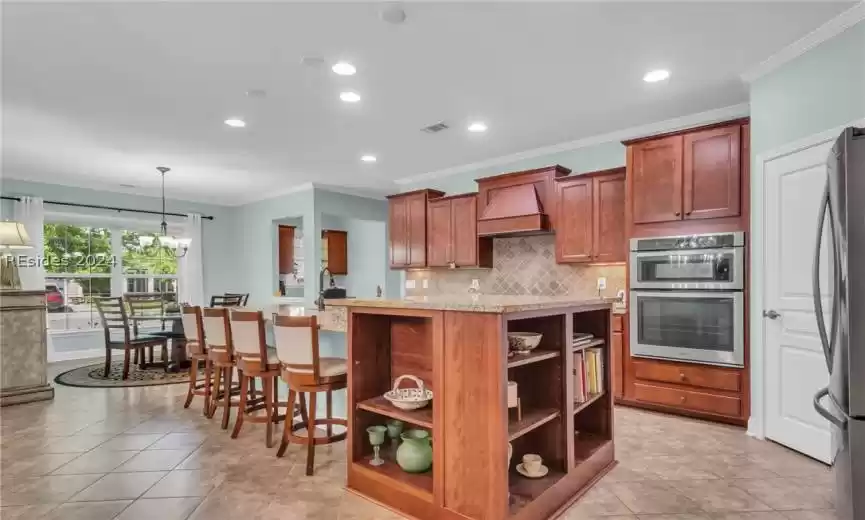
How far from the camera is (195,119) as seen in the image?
4.18 m

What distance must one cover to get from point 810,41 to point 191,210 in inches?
325

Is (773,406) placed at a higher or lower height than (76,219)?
lower

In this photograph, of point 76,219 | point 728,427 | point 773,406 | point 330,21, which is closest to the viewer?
point 330,21

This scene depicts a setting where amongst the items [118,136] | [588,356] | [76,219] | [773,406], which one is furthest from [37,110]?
[773,406]

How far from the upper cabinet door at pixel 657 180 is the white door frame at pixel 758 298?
567 mm

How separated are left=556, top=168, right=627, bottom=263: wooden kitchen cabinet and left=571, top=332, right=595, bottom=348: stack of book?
183cm

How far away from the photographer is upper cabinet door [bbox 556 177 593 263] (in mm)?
4645

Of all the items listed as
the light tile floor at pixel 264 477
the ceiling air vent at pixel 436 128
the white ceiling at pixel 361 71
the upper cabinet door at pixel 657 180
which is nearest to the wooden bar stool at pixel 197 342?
the light tile floor at pixel 264 477

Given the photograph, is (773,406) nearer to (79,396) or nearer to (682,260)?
(682,260)

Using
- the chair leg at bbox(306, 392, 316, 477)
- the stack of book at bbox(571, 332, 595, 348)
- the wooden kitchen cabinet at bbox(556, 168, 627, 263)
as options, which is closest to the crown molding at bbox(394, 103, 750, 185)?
the wooden kitchen cabinet at bbox(556, 168, 627, 263)

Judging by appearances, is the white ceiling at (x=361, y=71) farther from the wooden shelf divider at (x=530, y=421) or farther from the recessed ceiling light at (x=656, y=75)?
the wooden shelf divider at (x=530, y=421)

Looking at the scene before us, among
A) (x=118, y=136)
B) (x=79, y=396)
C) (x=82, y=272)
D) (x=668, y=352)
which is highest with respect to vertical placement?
(x=118, y=136)

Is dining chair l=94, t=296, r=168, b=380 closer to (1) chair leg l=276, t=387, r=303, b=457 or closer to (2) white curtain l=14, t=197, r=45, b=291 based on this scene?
(2) white curtain l=14, t=197, r=45, b=291

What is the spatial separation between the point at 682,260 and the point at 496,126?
202cm
